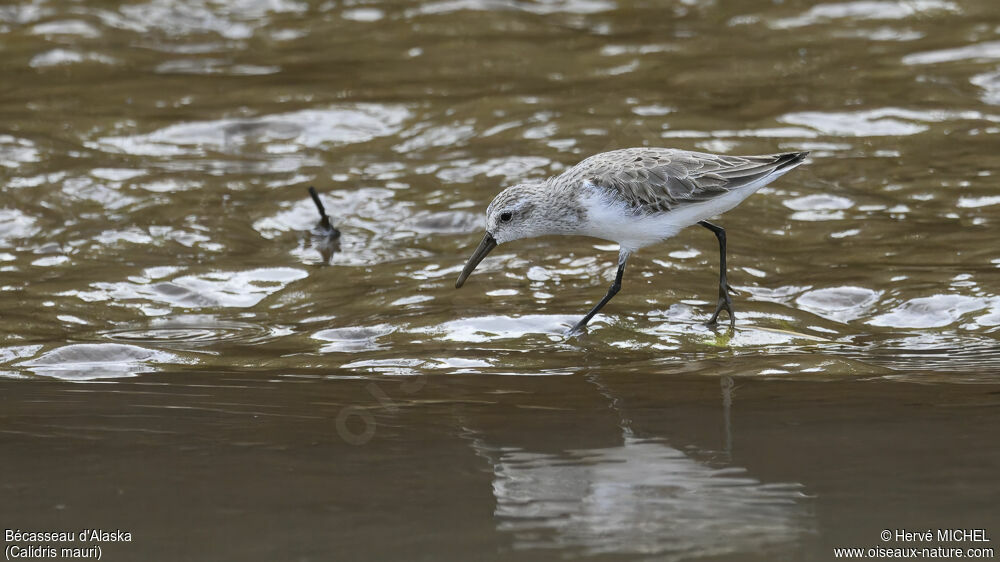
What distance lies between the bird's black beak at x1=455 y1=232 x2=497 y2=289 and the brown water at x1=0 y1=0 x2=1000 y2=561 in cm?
18

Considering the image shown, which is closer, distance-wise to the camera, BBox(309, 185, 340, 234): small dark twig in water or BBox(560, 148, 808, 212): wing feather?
BBox(560, 148, 808, 212): wing feather

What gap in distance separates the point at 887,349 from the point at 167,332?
4.08 m

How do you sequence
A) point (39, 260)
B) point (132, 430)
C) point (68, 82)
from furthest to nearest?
1. point (68, 82)
2. point (39, 260)
3. point (132, 430)

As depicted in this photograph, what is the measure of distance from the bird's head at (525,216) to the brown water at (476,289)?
0.40 m

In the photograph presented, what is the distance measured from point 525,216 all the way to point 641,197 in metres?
0.76

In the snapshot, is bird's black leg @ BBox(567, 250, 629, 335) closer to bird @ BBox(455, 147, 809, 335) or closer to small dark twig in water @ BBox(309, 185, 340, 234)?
bird @ BBox(455, 147, 809, 335)

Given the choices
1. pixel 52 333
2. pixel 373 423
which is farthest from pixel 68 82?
pixel 373 423

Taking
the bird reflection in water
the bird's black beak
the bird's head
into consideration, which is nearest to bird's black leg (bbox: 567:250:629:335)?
the bird's head

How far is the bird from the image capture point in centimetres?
671

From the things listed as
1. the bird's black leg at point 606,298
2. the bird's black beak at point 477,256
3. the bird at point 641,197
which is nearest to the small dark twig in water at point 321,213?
the bird's black beak at point 477,256

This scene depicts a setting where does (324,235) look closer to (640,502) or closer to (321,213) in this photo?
(321,213)

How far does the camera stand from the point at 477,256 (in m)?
7.20

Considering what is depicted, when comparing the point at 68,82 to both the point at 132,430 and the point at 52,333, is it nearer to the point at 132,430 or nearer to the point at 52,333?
the point at 52,333

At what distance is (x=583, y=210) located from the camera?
22.5ft
